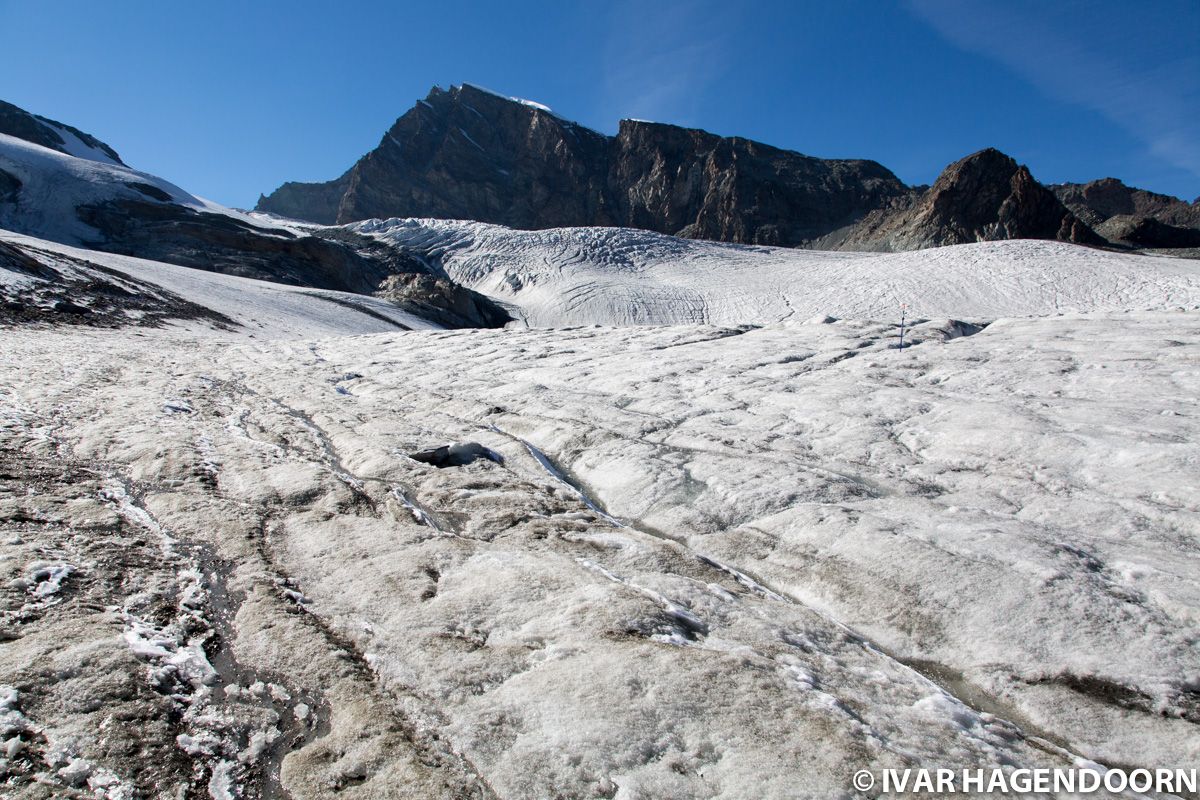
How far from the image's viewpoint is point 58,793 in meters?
1.93

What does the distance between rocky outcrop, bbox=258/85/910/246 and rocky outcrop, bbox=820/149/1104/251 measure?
41.2 meters

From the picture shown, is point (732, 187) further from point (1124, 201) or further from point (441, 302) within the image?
point (441, 302)

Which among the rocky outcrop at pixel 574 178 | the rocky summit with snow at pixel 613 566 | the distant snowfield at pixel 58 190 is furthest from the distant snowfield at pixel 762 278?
the rocky outcrop at pixel 574 178

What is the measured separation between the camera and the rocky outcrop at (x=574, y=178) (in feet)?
462

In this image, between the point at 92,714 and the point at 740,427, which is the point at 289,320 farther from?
the point at 92,714

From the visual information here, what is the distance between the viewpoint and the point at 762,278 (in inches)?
2197

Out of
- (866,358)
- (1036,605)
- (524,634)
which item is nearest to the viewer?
(524,634)

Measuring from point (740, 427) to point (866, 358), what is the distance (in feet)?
12.8

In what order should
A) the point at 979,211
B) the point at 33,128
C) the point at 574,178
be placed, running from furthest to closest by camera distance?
the point at 574,178
the point at 33,128
the point at 979,211

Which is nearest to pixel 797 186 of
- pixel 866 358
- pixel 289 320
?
pixel 289 320

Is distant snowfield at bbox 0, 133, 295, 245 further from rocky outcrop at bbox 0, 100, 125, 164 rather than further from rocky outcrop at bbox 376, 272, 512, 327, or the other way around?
rocky outcrop at bbox 0, 100, 125, 164

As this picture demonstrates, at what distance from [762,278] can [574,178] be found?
5030 inches

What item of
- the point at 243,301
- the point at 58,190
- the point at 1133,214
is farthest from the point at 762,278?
the point at 1133,214

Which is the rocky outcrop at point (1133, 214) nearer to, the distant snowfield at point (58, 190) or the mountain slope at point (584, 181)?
the mountain slope at point (584, 181)
